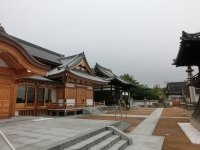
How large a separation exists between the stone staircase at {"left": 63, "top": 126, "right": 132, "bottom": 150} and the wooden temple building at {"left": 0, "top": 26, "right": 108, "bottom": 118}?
11.3ft

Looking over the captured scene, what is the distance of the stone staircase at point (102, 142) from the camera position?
4.14 m

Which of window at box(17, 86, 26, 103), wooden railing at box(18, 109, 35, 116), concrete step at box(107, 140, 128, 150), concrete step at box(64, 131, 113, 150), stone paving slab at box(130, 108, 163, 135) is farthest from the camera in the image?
wooden railing at box(18, 109, 35, 116)

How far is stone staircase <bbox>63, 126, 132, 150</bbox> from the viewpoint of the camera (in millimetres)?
4141

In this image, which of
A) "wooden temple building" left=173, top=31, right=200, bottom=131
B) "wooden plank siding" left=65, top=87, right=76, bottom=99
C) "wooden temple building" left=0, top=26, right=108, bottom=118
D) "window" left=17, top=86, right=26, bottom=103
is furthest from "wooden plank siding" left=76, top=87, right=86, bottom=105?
"wooden temple building" left=173, top=31, right=200, bottom=131

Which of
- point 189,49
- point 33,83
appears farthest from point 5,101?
point 189,49

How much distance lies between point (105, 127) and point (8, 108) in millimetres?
4692

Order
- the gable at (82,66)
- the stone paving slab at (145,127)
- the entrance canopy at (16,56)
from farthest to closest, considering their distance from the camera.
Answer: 1. the gable at (82,66)
2. the stone paving slab at (145,127)
3. the entrance canopy at (16,56)

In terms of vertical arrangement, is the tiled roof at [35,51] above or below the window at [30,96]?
above

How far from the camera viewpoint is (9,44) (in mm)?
4793

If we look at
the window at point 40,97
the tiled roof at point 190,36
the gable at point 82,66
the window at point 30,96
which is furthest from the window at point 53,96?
the tiled roof at point 190,36

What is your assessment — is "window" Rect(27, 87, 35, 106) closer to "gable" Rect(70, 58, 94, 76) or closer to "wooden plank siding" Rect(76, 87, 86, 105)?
"wooden plank siding" Rect(76, 87, 86, 105)

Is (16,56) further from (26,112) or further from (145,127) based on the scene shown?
(26,112)

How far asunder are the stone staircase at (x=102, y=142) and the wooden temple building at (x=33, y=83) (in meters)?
3.44

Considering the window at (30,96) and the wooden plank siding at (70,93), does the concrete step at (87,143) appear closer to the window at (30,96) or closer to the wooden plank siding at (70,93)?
the window at (30,96)
